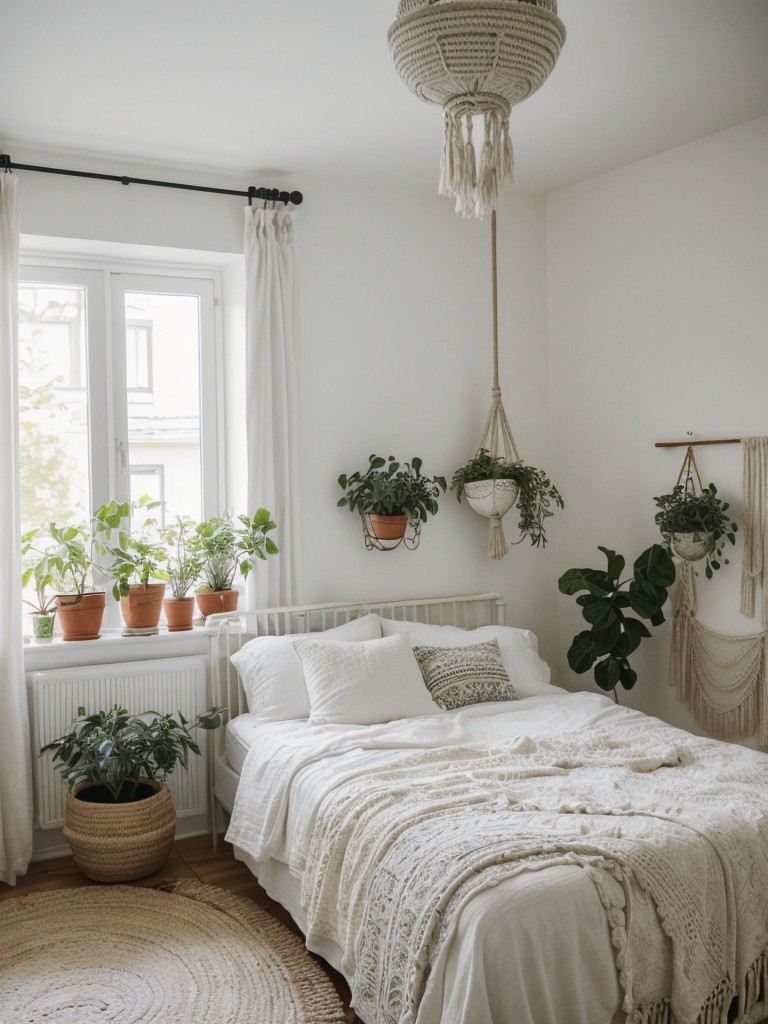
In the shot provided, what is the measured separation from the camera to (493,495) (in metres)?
4.07

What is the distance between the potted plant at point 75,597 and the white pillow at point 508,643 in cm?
122

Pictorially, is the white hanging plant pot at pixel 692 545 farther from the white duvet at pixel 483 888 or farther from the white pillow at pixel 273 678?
the white pillow at pixel 273 678

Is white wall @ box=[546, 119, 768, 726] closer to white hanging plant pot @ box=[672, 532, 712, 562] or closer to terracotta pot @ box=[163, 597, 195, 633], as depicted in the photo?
white hanging plant pot @ box=[672, 532, 712, 562]

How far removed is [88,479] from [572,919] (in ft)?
9.02

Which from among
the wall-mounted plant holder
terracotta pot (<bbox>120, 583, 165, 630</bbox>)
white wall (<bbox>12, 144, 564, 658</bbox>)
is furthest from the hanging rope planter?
terracotta pot (<bbox>120, 583, 165, 630</bbox>)

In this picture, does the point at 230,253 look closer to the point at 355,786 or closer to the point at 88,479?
the point at 88,479

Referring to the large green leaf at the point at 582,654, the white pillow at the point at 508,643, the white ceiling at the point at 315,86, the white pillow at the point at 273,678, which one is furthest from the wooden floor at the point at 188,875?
the white ceiling at the point at 315,86

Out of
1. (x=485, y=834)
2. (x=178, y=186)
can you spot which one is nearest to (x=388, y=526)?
(x=178, y=186)

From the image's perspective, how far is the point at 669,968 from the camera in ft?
6.88

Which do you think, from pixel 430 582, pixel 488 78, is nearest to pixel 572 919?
pixel 488 78

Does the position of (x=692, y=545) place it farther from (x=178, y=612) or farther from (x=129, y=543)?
(x=129, y=543)

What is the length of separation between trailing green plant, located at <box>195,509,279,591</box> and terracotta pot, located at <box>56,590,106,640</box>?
0.48 meters

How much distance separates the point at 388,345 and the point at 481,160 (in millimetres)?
2042

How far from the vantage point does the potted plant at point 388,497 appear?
3.96 metres
